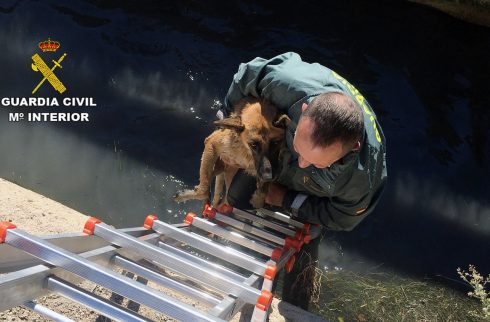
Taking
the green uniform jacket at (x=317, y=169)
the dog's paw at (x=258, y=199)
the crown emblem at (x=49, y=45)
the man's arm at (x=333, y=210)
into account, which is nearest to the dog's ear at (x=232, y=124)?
the green uniform jacket at (x=317, y=169)

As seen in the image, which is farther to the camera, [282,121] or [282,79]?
[282,121]

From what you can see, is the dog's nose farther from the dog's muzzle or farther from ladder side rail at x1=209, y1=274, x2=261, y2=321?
ladder side rail at x1=209, y1=274, x2=261, y2=321

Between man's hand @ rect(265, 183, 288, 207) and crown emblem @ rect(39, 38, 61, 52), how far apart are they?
13.0 feet

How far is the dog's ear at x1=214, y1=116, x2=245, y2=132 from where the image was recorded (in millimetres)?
3383

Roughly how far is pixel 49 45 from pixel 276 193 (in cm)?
Answer: 407

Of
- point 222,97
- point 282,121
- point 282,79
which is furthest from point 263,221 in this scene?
point 222,97

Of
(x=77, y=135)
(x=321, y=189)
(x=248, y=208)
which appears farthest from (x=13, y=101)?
(x=321, y=189)

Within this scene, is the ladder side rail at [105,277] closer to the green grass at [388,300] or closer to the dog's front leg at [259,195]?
the dog's front leg at [259,195]

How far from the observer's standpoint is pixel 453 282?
4.93 meters

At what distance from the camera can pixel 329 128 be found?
2410 mm

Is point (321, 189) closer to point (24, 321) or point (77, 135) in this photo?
point (24, 321)

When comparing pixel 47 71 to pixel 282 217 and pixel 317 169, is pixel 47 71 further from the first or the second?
pixel 317 169

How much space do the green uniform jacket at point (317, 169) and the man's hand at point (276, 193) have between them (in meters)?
0.20

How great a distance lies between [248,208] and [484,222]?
281 centimetres
